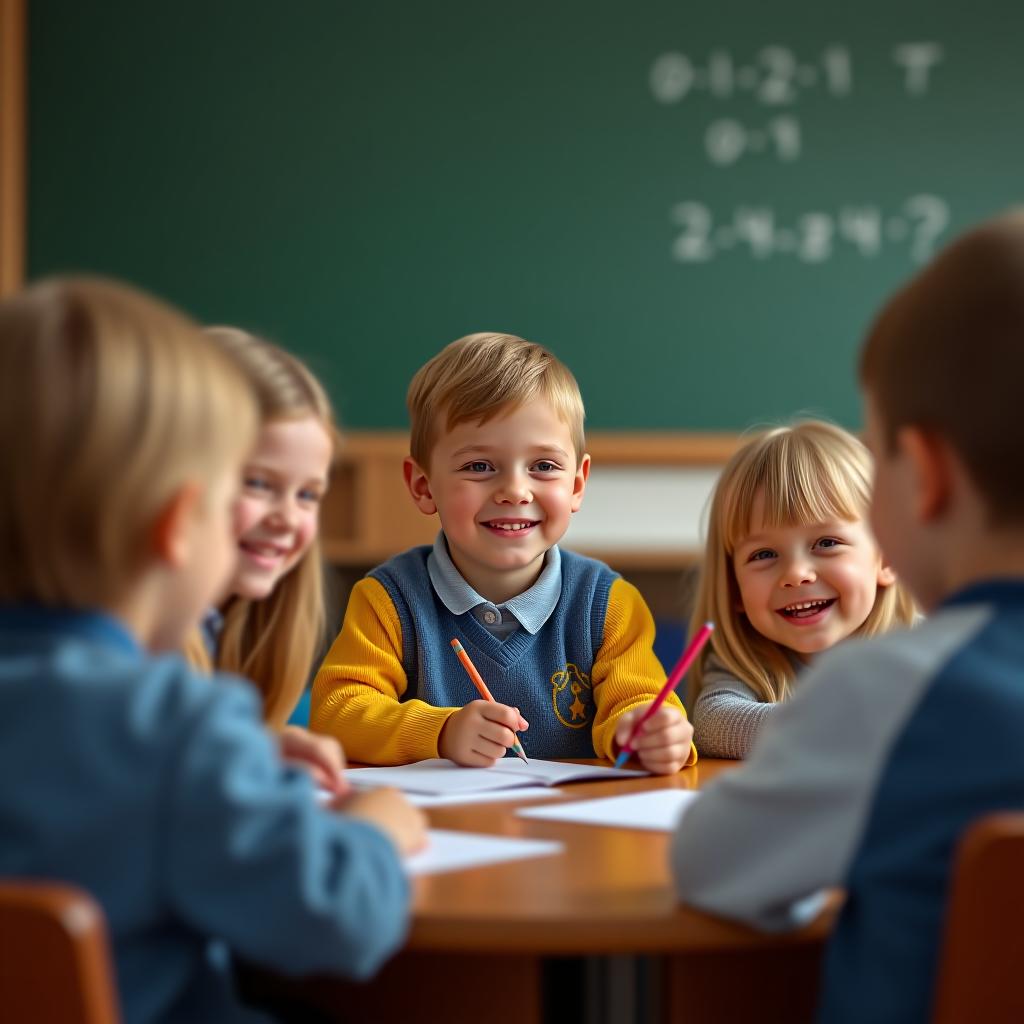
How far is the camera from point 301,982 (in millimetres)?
1092

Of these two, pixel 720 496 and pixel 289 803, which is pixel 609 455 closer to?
pixel 720 496

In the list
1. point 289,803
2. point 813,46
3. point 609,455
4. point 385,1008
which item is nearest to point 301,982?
point 385,1008

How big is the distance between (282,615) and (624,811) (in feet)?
2.13

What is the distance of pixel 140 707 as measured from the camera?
79 cm

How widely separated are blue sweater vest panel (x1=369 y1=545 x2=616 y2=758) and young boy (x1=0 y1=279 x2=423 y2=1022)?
826mm

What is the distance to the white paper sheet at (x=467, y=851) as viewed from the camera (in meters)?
1.00

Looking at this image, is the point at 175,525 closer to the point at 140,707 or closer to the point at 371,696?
the point at 140,707

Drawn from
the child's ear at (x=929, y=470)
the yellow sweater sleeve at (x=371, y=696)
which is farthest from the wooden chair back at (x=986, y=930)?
the yellow sweater sleeve at (x=371, y=696)

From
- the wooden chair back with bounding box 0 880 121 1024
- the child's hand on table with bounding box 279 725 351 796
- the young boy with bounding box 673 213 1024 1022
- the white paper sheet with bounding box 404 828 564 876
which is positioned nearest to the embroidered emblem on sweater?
the child's hand on table with bounding box 279 725 351 796

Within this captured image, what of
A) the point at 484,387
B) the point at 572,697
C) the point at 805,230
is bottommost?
the point at 572,697

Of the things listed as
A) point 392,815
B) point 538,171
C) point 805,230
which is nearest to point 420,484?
point 392,815

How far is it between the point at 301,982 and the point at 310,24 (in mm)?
3352

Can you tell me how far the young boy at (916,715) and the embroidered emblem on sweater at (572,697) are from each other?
30.8 inches

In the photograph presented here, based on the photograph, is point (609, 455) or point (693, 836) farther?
Answer: point (609, 455)
